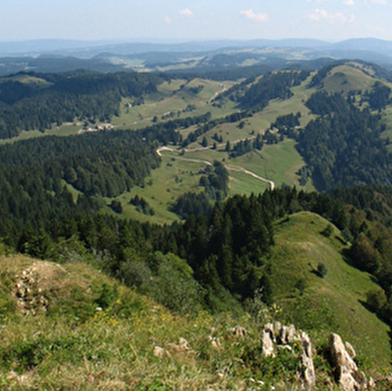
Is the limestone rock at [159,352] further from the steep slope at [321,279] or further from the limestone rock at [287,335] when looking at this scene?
the steep slope at [321,279]

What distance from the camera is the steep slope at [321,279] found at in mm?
54375

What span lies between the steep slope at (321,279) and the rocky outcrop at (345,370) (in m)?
29.4

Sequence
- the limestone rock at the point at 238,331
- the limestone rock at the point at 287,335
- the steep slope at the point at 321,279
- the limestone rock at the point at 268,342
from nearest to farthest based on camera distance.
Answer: the limestone rock at the point at 268,342, the limestone rock at the point at 287,335, the limestone rock at the point at 238,331, the steep slope at the point at 321,279

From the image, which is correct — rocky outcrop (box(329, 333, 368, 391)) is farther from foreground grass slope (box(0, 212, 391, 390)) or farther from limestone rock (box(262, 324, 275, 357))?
limestone rock (box(262, 324, 275, 357))

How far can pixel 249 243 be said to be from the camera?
3105 inches

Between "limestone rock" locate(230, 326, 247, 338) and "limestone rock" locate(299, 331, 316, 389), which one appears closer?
"limestone rock" locate(299, 331, 316, 389)

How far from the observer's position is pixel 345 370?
14.6m

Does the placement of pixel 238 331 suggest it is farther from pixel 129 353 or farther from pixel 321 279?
pixel 321 279

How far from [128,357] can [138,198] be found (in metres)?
190

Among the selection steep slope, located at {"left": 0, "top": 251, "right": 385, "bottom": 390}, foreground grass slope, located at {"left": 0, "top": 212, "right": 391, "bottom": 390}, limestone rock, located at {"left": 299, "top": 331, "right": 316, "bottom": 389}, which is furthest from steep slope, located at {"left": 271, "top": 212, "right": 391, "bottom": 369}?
steep slope, located at {"left": 0, "top": 251, "right": 385, "bottom": 390}

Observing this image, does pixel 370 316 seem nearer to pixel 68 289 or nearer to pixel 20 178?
pixel 68 289

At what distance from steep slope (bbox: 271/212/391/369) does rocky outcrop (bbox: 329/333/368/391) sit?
2944 cm

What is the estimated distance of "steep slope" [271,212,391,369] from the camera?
54375mm

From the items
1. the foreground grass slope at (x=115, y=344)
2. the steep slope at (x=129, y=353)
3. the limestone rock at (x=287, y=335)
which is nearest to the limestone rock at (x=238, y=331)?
the steep slope at (x=129, y=353)
